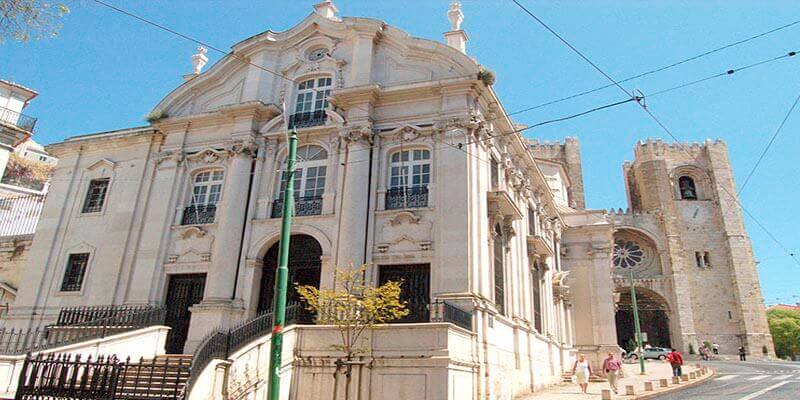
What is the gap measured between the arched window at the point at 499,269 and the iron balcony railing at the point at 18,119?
20206mm

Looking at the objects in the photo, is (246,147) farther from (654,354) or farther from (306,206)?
(654,354)

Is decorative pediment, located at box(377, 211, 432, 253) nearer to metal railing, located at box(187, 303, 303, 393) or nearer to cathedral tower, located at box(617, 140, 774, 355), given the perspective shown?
metal railing, located at box(187, 303, 303, 393)

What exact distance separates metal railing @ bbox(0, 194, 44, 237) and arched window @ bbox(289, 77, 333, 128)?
19176 millimetres

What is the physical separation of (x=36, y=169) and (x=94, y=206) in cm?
5740

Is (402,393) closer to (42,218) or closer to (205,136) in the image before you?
(205,136)

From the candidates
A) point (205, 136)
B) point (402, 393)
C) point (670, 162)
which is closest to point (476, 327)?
point (402, 393)

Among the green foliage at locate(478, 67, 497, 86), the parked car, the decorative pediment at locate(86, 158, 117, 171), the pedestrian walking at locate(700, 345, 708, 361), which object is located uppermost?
the green foliage at locate(478, 67, 497, 86)

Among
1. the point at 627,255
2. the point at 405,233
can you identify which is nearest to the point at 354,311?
the point at 405,233

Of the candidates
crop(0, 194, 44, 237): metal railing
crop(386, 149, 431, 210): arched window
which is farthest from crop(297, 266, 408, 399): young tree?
crop(0, 194, 44, 237): metal railing

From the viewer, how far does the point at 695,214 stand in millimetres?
61938

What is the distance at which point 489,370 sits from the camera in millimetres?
16219

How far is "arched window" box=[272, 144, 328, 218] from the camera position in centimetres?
1956

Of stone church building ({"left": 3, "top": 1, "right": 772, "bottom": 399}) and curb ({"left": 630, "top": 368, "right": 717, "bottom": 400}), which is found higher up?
stone church building ({"left": 3, "top": 1, "right": 772, "bottom": 399})

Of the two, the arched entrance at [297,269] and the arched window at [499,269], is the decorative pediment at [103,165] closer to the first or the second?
the arched entrance at [297,269]
